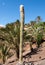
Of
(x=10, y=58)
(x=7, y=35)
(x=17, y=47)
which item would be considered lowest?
(x=10, y=58)

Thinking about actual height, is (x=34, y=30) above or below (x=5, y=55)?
above

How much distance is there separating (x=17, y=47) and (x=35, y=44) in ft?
19.1

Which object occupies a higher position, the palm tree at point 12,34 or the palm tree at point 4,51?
the palm tree at point 12,34

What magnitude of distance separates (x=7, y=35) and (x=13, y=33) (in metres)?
0.76

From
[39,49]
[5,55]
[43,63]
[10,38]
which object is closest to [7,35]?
[10,38]

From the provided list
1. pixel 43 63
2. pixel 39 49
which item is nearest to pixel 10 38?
pixel 39 49

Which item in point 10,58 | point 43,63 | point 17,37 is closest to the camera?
point 43,63

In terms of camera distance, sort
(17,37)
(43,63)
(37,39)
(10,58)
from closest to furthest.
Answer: (43,63) < (17,37) < (10,58) < (37,39)

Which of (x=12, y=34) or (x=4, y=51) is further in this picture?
(x=12, y=34)

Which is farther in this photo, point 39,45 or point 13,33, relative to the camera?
point 39,45

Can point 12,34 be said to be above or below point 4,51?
above

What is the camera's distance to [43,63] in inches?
606

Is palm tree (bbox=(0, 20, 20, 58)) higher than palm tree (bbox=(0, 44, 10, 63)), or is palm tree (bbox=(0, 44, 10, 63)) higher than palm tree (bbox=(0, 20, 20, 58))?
palm tree (bbox=(0, 20, 20, 58))

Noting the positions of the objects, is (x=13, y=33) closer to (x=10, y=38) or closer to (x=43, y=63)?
(x=10, y=38)
